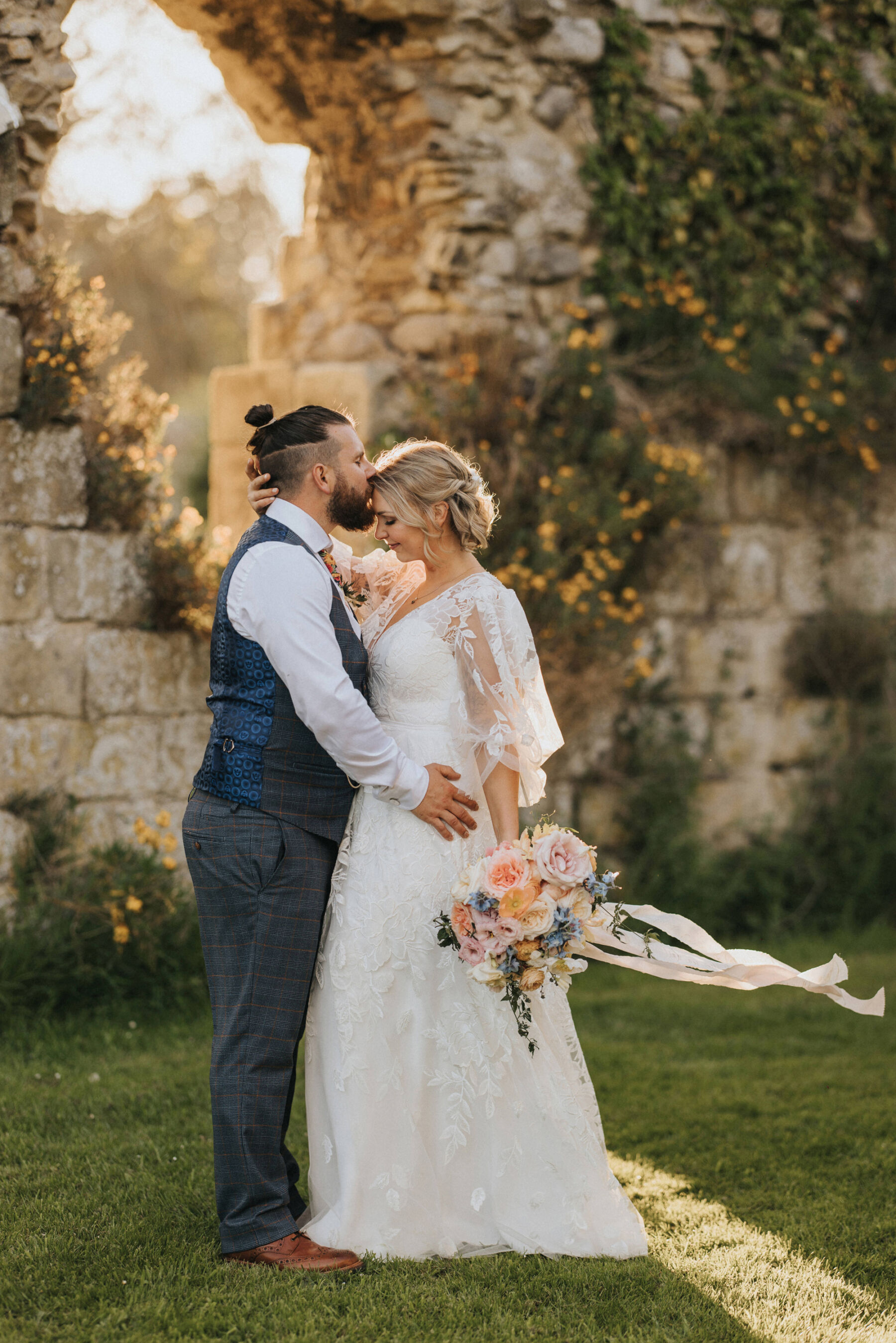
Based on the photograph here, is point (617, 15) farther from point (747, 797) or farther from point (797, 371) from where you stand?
point (747, 797)

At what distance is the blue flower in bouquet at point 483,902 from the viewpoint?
288 cm

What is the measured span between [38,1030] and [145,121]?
8.96 meters

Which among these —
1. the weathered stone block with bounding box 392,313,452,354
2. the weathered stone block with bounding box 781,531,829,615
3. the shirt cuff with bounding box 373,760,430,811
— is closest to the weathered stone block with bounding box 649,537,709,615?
the weathered stone block with bounding box 781,531,829,615

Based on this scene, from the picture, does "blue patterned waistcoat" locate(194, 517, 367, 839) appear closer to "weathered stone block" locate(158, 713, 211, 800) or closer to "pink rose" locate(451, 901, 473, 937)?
"pink rose" locate(451, 901, 473, 937)

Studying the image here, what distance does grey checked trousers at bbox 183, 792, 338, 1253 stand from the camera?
116 inches

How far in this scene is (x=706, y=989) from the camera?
6043 millimetres

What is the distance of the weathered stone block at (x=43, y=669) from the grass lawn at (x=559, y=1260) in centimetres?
119

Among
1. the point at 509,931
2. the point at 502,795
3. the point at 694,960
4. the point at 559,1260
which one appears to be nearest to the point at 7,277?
the point at 502,795

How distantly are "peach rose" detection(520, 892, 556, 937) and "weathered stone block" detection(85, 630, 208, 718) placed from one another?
9.31 ft

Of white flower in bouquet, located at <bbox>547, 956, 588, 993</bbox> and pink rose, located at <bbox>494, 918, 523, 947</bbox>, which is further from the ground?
pink rose, located at <bbox>494, 918, 523, 947</bbox>

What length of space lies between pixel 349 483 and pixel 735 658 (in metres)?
4.33

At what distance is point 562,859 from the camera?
9.51 ft

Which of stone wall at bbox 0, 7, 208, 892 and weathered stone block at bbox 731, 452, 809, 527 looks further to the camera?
weathered stone block at bbox 731, 452, 809, 527

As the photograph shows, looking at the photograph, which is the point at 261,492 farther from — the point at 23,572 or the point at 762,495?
the point at 762,495
